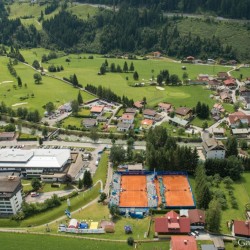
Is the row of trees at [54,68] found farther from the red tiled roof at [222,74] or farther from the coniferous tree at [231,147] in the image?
the coniferous tree at [231,147]

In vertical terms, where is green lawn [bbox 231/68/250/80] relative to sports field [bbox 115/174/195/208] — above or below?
above

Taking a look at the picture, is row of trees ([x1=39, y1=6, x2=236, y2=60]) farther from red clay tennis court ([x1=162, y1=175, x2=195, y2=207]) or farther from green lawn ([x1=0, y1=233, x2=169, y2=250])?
green lawn ([x1=0, y1=233, x2=169, y2=250])

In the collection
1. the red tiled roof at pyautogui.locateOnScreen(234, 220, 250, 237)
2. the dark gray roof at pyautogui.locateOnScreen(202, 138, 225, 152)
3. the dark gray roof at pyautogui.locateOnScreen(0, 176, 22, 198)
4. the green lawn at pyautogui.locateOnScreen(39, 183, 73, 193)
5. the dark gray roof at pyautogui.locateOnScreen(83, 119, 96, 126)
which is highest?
the dark gray roof at pyautogui.locateOnScreen(202, 138, 225, 152)

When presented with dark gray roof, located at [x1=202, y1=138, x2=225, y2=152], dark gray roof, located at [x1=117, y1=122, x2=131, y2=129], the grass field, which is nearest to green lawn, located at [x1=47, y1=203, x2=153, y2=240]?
dark gray roof, located at [x1=202, y1=138, x2=225, y2=152]

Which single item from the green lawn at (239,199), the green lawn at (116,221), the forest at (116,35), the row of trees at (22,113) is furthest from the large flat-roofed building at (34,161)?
the forest at (116,35)

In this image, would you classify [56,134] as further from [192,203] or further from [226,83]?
[226,83]

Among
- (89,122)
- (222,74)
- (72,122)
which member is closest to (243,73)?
(222,74)

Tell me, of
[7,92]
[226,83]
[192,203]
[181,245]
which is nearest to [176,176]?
[192,203]
